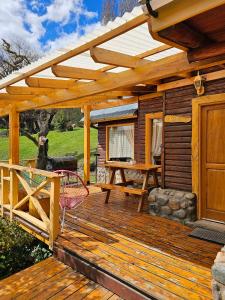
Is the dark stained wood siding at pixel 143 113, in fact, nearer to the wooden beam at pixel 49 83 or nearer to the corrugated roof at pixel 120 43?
the wooden beam at pixel 49 83

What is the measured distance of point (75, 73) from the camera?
11.3 feet

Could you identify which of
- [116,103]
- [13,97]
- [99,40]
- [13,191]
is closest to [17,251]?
[13,191]

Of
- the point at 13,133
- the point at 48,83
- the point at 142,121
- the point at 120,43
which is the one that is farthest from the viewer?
the point at 142,121

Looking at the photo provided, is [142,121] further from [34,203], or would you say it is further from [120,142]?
[34,203]

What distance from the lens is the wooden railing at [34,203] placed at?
3.70 metres

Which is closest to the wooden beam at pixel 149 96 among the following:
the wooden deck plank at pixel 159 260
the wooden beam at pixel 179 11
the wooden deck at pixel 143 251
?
the wooden deck at pixel 143 251

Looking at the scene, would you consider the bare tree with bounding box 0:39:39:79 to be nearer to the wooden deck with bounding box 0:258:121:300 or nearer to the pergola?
the pergola

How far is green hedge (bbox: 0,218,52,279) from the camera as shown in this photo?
12.6ft

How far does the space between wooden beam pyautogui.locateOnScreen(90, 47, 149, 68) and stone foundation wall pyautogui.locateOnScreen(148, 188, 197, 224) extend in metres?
2.46

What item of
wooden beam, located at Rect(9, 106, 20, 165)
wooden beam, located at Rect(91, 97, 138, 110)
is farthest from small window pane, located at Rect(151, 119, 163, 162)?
wooden beam, located at Rect(9, 106, 20, 165)

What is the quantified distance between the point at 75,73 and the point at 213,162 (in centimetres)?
266

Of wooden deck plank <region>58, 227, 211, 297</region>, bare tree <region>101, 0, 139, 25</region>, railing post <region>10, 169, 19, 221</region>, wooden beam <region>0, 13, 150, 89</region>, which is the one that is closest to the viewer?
wooden beam <region>0, 13, 150, 89</region>

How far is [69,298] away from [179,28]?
2.75 meters

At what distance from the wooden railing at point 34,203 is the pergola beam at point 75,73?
1449 millimetres
